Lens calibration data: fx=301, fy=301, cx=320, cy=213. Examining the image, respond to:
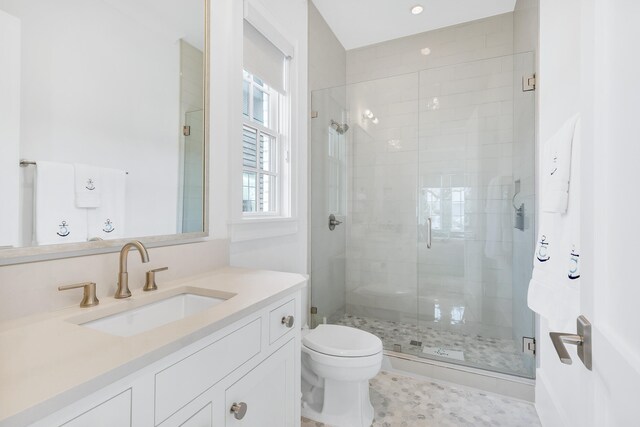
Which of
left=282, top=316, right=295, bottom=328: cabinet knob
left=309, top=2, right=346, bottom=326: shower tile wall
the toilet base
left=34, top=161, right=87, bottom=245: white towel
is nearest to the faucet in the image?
left=34, top=161, right=87, bottom=245: white towel

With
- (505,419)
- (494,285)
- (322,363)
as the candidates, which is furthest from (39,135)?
(494,285)

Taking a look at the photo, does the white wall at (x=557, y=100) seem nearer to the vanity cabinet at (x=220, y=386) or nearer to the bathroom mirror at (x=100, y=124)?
the vanity cabinet at (x=220, y=386)

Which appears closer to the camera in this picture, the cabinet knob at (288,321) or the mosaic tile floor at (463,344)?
the cabinet knob at (288,321)

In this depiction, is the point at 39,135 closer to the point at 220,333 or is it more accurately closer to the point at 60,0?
the point at 60,0

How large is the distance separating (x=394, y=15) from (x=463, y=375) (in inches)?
112

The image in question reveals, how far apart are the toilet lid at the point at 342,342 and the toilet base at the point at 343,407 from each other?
182mm

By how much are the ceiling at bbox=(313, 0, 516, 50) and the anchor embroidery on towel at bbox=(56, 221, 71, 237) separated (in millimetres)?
2438

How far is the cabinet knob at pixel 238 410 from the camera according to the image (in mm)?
859

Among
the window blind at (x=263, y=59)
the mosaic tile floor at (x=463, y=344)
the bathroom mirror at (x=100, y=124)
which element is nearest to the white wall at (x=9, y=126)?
the bathroom mirror at (x=100, y=124)

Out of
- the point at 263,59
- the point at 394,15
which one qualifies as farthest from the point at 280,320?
the point at 394,15

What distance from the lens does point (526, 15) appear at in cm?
212

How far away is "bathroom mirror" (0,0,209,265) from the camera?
828 mm

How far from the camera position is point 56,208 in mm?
912

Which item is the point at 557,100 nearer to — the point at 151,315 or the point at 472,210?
the point at 472,210
